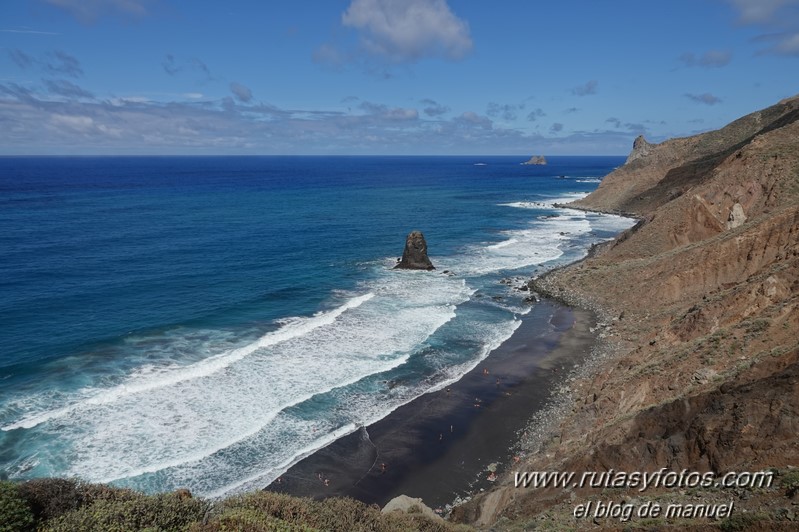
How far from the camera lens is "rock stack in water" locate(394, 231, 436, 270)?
59688 mm

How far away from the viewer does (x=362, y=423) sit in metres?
28.4

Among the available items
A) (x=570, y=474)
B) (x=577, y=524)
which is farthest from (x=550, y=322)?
(x=577, y=524)

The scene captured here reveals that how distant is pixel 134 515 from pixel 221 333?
90.5ft

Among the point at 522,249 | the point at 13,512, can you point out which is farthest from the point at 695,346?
the point at 522,249

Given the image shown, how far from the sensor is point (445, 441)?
27047 mm

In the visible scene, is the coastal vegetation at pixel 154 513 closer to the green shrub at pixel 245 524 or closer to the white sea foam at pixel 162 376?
the green shrub at pixel 245 524

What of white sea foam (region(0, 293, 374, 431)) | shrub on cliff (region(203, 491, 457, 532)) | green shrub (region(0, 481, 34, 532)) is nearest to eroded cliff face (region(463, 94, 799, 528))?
shrub on cliff (region(203, 491, 457, 532))

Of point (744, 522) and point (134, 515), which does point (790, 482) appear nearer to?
point (744, 522)

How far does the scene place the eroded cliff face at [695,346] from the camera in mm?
15211

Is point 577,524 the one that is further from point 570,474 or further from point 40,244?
point 40,244

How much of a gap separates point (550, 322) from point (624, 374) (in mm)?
17249

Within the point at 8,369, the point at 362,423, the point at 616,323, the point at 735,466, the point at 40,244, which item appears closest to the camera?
the point at 735,466

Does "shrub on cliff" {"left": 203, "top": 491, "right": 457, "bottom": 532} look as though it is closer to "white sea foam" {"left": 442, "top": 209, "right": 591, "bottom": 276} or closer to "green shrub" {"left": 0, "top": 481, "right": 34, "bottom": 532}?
"green shrub" {"left": 0, "top": 481, "right": 34, "bottom": 532}

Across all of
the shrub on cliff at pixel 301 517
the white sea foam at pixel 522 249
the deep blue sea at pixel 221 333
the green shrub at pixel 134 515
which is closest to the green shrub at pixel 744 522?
the shrub on cliff at pixel 301 517
